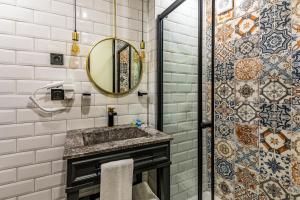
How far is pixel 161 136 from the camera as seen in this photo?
130cm

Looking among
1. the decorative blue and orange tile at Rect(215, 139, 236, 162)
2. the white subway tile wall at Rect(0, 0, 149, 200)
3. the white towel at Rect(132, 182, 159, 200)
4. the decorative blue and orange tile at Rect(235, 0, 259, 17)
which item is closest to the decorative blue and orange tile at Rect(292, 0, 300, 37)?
the decorative blue and orange tile at Rect(235, 0, 259, 17)

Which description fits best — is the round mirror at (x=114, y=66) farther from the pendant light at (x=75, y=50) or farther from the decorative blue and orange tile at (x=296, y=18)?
the decorative blue and orange tile at (x=296, y=18)

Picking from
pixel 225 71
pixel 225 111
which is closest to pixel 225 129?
pixel 225 111

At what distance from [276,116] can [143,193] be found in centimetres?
113

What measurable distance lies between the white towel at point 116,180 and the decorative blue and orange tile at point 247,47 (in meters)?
1.25

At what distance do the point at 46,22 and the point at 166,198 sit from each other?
158 cm

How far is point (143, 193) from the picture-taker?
4.34 feet

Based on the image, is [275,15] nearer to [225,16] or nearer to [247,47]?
[247,47]

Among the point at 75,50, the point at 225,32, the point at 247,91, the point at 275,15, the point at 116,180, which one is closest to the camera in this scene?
the point at 116,180

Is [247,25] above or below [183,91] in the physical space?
above

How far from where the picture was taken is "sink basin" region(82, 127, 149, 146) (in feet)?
4.45

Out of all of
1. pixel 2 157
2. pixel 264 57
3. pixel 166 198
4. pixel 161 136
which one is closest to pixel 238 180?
pixel 166 198

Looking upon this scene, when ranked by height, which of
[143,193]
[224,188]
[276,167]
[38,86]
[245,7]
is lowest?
[224,188]

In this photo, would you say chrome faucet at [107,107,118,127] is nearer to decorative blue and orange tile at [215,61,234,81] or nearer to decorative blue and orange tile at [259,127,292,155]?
decorative blue and orange tile at [215,61,234,81]
